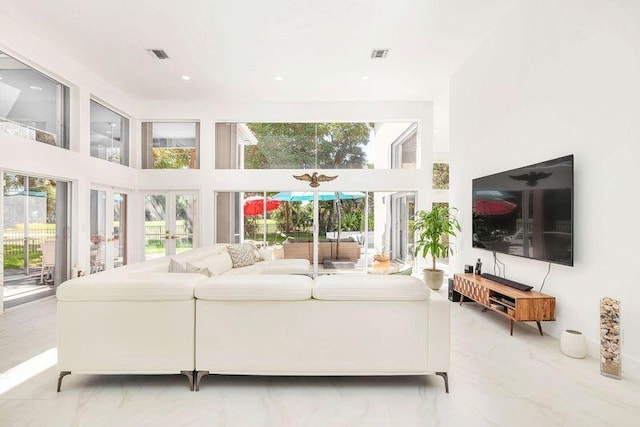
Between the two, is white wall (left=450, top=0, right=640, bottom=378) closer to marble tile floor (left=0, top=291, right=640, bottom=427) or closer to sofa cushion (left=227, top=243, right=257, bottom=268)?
marble tile floor (left=0, top=291, right=640, bottom=427)

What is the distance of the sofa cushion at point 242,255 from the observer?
16.7 feet

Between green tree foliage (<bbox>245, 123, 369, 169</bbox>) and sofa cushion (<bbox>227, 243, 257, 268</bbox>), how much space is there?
2318 mm

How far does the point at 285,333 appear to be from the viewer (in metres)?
2.27

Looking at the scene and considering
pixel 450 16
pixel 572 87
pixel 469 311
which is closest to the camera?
pixel 572 87

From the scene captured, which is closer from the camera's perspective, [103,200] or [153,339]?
[153,339]

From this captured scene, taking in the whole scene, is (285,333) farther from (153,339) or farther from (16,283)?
(16,283)

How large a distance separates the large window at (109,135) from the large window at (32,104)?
2.10 feet

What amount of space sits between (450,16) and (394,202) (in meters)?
3.94

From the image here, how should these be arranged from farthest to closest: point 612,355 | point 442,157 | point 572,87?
1. point 442,157
2. point 572,87
3. point 612,355

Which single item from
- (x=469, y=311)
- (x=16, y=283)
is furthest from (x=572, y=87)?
(x=16, y=283)

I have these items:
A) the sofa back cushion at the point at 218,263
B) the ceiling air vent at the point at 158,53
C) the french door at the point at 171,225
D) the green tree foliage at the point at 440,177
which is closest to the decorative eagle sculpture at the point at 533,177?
the sofa back cushion at the point at 218,263

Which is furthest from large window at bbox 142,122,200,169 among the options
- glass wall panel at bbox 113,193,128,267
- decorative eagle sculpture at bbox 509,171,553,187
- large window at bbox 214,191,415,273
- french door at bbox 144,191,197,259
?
decorative eagle sculpture at bbox 509,171,553,187

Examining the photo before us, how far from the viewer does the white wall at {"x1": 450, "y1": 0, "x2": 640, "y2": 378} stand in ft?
8.43

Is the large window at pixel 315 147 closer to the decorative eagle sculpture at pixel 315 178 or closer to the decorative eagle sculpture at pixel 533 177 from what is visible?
the decorative eagle sculpture at pixel 315 178
